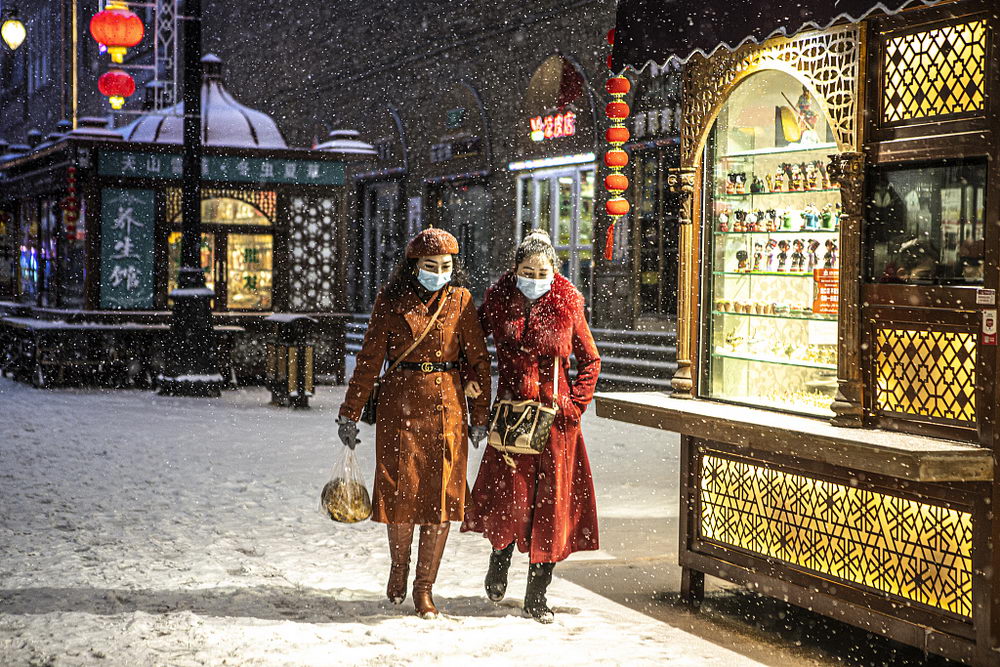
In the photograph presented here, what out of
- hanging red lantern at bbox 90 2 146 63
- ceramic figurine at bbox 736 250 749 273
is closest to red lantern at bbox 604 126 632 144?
ceramic figurine at bbox 736 250 749 273

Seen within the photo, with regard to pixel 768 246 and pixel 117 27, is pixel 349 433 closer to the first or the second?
pixel 768 246

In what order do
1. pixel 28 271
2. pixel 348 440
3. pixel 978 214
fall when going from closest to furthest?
pixel 978 214 < pixel 348 440 < pixel 28 271

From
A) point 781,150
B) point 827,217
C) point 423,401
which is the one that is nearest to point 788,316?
point 827,217

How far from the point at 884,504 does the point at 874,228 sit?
4.28 ft

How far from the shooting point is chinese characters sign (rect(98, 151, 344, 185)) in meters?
18.9

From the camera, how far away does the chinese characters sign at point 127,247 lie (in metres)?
18.9

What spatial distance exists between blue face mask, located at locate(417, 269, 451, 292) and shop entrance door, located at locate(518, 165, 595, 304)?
14.0 m

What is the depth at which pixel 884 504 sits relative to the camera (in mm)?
5867

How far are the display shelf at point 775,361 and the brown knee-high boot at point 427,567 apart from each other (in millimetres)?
1964

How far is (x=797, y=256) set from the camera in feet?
23.4

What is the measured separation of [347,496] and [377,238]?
72.2 feet

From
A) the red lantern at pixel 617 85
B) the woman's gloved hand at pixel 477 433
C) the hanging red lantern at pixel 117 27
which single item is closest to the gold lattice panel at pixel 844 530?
the woman's gloved hand at pixel 477 433

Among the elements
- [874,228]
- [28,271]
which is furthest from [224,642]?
[28,271]

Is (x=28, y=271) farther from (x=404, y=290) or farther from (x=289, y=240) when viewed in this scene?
(x=404, y=290)
